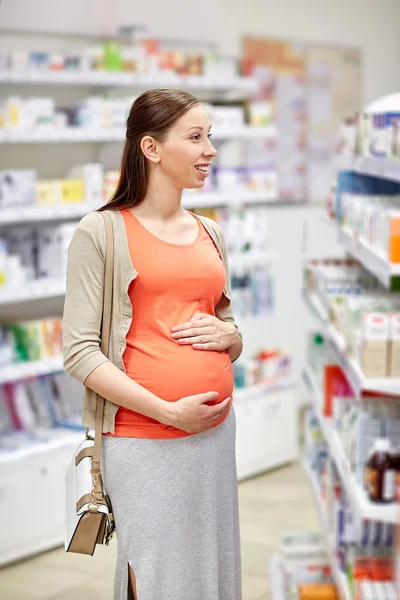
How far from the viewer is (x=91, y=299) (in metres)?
2.19

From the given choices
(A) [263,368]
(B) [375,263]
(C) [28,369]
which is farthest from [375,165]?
(A) [263,368]

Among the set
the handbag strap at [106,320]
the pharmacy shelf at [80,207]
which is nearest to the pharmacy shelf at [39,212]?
the pharmacy shelf at [80,207]

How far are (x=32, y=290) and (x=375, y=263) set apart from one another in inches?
88.5

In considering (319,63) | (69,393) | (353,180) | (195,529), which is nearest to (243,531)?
(69,393)

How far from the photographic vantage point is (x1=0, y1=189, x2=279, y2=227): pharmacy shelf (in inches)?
178

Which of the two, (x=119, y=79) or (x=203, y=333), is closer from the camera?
(x=203, y=333)

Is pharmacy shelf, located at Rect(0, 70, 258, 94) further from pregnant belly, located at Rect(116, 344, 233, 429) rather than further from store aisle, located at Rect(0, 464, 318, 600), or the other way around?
pregnant belly, located at Rect(116, 344, 233, 429)

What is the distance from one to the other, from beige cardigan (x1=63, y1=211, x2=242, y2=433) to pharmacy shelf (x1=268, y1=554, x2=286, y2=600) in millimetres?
2077

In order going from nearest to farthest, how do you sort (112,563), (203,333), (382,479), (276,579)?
1. (203,333)
2. (382,479)
3. (276,579)
4. (112,563)

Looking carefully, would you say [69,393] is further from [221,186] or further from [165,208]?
[165,208]

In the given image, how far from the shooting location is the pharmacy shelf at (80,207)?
4.53 metres

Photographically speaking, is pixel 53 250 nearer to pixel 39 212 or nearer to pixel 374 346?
pixel 39 212

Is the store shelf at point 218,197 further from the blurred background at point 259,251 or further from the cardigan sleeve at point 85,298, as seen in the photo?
the cardigan sleeve at point 85,298

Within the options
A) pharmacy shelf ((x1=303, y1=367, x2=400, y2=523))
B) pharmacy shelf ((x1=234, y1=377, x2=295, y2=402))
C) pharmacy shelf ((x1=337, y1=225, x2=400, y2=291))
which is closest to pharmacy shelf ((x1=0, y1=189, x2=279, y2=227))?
pharmacy shelf ((x1=234, y1=377, x2=295, y2=402))
